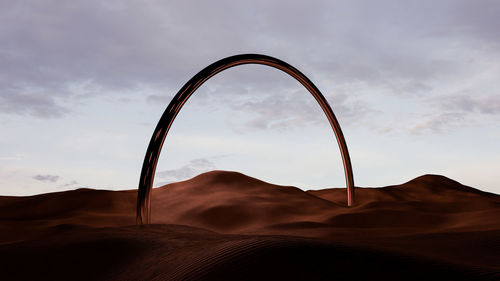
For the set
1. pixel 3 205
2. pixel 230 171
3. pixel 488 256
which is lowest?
pixel 488 256

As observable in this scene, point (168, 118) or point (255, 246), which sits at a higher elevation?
point (168, 118)

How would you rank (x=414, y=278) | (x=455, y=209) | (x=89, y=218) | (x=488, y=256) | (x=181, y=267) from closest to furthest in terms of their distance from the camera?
1. (x=414, y=278)
2. (x=181, y=267)
3. (x=488, y=256)
4. (x=89, y=218)
5. (x=455, y=209)

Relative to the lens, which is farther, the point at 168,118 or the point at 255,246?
the point at 168,118

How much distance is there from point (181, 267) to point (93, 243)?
0.96 m

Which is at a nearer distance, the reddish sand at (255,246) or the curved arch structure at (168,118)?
the reddish sand at (255,246)

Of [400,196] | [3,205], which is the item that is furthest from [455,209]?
[3,205]

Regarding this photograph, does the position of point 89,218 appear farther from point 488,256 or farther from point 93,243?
point 488,256

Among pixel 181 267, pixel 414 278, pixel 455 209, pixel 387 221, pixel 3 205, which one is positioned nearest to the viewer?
pixel 414 278

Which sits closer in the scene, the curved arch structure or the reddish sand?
the reddish sand

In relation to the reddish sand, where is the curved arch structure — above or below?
above

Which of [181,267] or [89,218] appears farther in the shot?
[89,218]

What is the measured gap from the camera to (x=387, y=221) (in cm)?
503

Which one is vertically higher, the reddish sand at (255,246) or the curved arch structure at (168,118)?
the curved arch structure at (168,118)

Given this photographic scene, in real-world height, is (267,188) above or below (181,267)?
above
